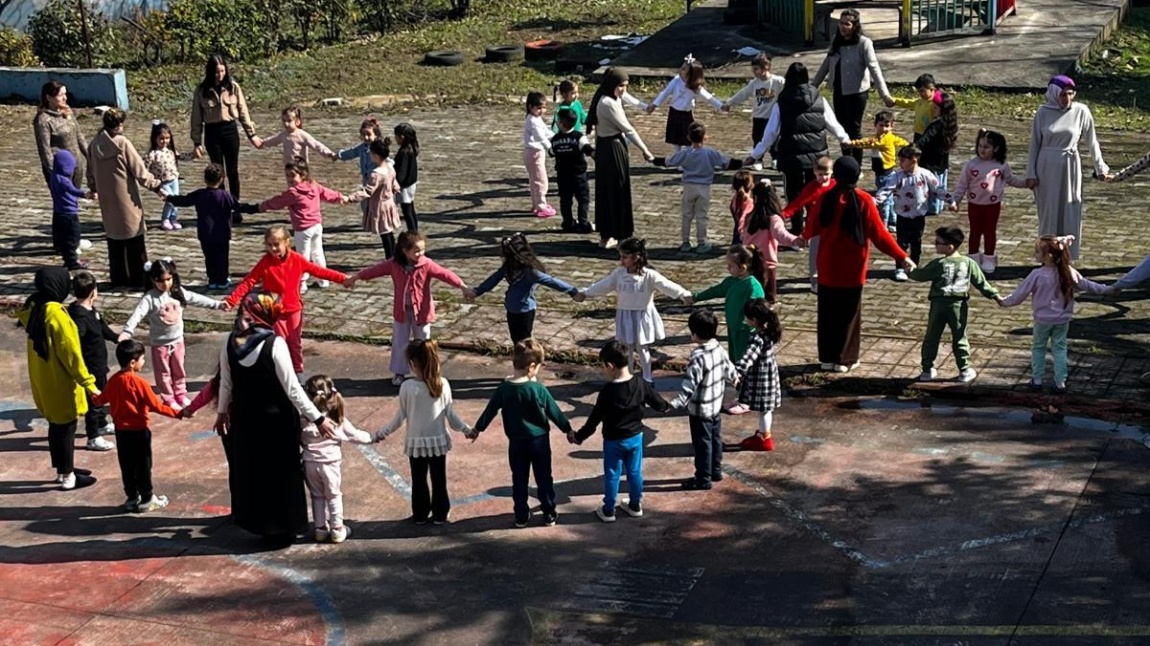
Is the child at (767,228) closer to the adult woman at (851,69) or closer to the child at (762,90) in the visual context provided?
the adult woman at (851,69)

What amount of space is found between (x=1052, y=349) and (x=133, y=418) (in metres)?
6.73

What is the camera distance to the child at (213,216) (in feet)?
50.2

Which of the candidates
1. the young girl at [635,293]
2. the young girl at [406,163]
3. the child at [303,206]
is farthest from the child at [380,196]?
the young girl at [635,293]

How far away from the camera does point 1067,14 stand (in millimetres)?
26234

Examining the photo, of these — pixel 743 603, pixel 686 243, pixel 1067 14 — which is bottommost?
pixel 743 603

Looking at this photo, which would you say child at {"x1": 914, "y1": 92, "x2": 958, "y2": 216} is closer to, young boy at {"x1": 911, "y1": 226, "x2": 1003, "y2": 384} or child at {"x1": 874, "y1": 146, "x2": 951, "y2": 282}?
child at {"x1": 874, "y1": 146, "x2": 951, "y2": 282}

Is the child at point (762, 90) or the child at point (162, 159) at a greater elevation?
the child at point (762, 90)

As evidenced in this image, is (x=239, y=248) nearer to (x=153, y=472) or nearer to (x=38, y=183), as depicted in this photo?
(x=38, y=183)

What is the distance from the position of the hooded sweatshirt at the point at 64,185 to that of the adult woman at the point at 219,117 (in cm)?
167

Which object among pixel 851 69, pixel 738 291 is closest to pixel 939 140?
pixel 851 69

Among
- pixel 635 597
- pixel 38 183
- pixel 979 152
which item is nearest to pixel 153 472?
pixel 635 597

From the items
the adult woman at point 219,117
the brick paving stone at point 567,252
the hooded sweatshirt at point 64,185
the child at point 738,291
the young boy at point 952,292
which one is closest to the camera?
the child at point 738,291

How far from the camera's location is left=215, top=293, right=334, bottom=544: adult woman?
9969mm

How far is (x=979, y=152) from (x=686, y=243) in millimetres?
3077
